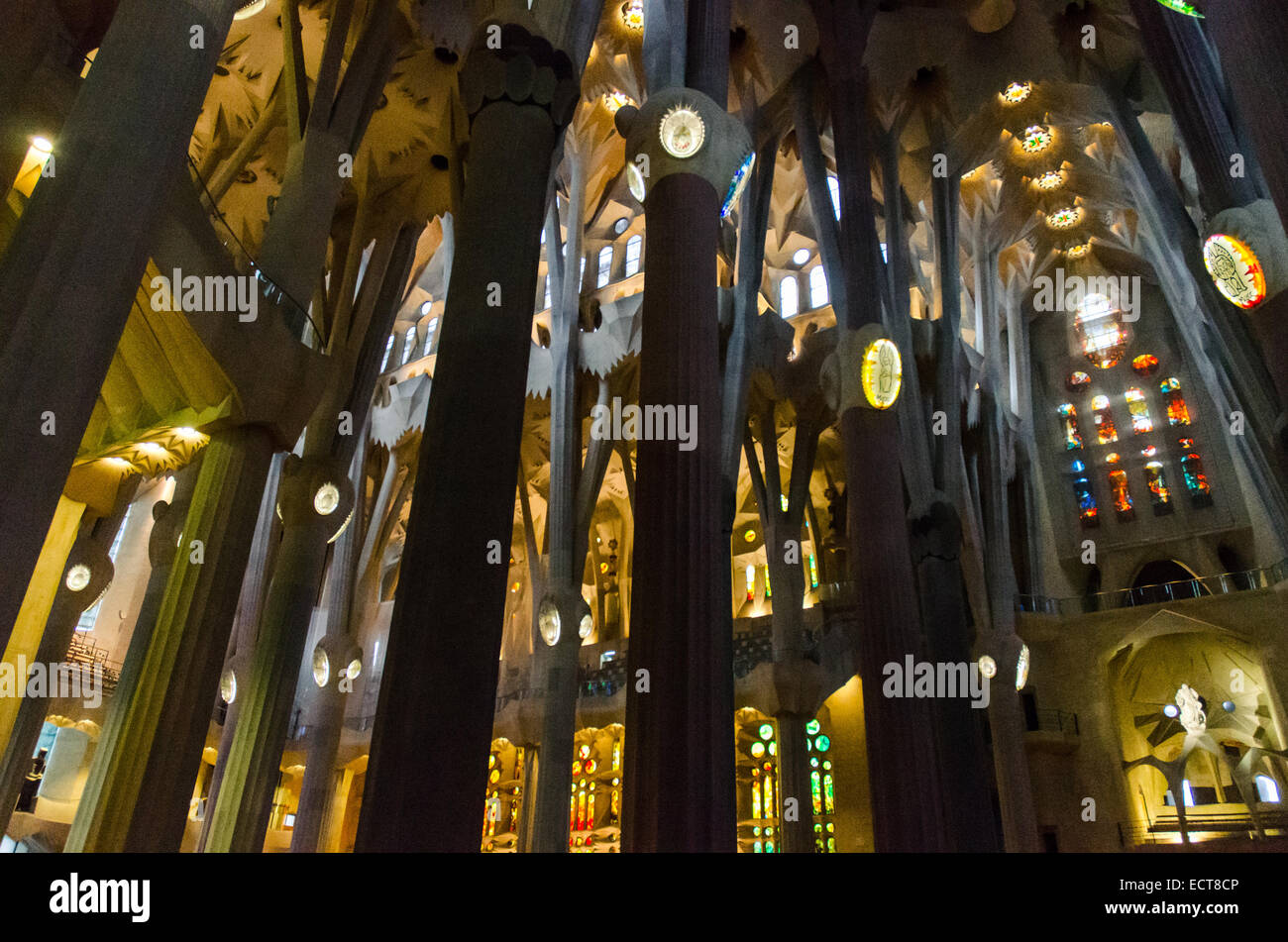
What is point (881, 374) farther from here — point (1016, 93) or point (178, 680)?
point (1016, 93)

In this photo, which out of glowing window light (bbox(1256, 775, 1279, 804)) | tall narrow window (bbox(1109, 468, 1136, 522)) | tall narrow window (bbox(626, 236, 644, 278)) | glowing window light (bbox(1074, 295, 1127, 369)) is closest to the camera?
glowing window light (bbox(1256, 775, 1279, 804))

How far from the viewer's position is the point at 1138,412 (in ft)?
71.8

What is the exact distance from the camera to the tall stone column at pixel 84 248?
3.86m

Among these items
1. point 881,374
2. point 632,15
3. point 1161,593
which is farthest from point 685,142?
point 1161,593

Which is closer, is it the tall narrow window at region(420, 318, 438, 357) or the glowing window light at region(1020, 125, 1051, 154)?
the glowing window light at region(1020, 125, 1051, 154)

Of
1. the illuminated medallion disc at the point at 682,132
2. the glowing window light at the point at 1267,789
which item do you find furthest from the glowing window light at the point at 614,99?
the glowing window light at the point at 1267,789

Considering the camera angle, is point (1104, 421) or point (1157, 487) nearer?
point (1157, 487)

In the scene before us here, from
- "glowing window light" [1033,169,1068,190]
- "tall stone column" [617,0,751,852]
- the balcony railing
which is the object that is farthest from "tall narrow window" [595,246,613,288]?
"tall stone column" [617,0,751,852]

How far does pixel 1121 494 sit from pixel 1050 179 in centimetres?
783

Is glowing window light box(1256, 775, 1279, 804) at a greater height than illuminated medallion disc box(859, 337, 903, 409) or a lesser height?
lesser

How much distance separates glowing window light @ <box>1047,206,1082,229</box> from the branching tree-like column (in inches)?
430

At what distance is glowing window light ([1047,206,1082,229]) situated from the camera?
2055cm

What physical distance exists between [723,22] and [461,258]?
169 inches

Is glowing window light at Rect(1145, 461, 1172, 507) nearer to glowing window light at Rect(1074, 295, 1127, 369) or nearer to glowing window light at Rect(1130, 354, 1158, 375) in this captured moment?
glowing window light at Rect(1130, 354, 1158, 375)
